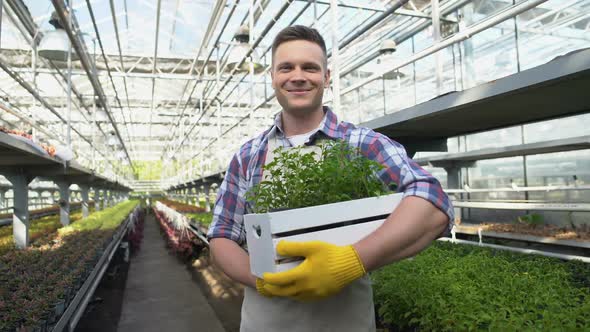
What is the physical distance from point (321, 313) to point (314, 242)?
41cm

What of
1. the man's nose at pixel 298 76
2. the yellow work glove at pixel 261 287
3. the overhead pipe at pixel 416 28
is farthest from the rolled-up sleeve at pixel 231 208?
the overhead pipe at pixel 416 28

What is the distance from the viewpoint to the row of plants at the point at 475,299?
63.6 inches

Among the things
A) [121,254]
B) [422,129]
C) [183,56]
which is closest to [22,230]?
[121,254]

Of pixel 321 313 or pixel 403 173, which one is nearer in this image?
pixel 403 173

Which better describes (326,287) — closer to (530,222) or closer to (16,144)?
(16,144)

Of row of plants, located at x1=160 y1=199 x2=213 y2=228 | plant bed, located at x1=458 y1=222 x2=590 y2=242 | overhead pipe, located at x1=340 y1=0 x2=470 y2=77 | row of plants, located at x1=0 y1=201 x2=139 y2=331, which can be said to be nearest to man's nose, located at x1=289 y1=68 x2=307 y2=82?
row of plants, located at x1=0 y1=201 x2=139 y2=331

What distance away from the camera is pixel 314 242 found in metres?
0.95

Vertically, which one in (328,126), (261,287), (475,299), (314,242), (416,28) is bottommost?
(475,299)

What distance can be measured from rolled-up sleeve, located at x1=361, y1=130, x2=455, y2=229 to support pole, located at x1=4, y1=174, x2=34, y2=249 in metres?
5.58

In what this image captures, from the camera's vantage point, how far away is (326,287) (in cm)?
95

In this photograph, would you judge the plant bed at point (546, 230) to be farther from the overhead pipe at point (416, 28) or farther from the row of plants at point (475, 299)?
the overhead pipe at point (416, 28)

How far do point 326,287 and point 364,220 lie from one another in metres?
0.22

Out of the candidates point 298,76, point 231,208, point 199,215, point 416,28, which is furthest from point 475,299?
point 416,28

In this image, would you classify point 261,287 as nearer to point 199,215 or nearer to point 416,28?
point 199,215
